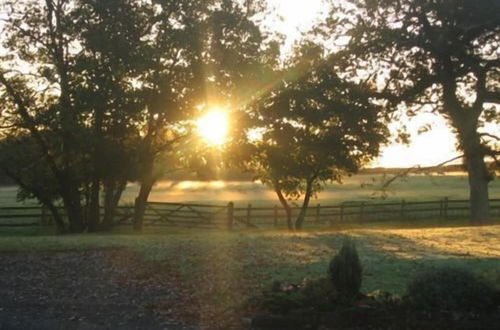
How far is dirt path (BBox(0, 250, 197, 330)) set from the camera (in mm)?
9289

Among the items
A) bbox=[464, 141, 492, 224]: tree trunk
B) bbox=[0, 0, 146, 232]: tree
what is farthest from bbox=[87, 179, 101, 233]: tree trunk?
bbox=[464, 141, 492, 224]: tree trunk

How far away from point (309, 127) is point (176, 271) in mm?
19742

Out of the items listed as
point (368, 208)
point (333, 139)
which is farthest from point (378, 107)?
point (368, 208)

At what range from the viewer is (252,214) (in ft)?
124

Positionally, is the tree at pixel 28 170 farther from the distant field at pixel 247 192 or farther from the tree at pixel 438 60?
the distant field at pixel 247 192

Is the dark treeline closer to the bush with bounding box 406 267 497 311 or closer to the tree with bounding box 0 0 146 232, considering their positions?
the tree with bounding box 0 0 146 232

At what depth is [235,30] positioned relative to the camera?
1070 inches

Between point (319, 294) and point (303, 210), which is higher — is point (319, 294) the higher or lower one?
the lower one

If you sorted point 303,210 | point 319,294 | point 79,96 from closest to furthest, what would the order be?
point 319,294
point 79,96
point 303,210

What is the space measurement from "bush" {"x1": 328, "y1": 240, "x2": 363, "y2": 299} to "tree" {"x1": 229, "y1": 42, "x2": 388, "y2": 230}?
18707 millimetres

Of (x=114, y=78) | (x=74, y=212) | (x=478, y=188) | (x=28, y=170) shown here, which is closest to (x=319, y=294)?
(x=114, y=78)

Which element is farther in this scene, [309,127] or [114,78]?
[309,127]

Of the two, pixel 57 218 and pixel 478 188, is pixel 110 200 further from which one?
pixel 478 188

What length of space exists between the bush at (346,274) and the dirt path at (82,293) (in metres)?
2.19
